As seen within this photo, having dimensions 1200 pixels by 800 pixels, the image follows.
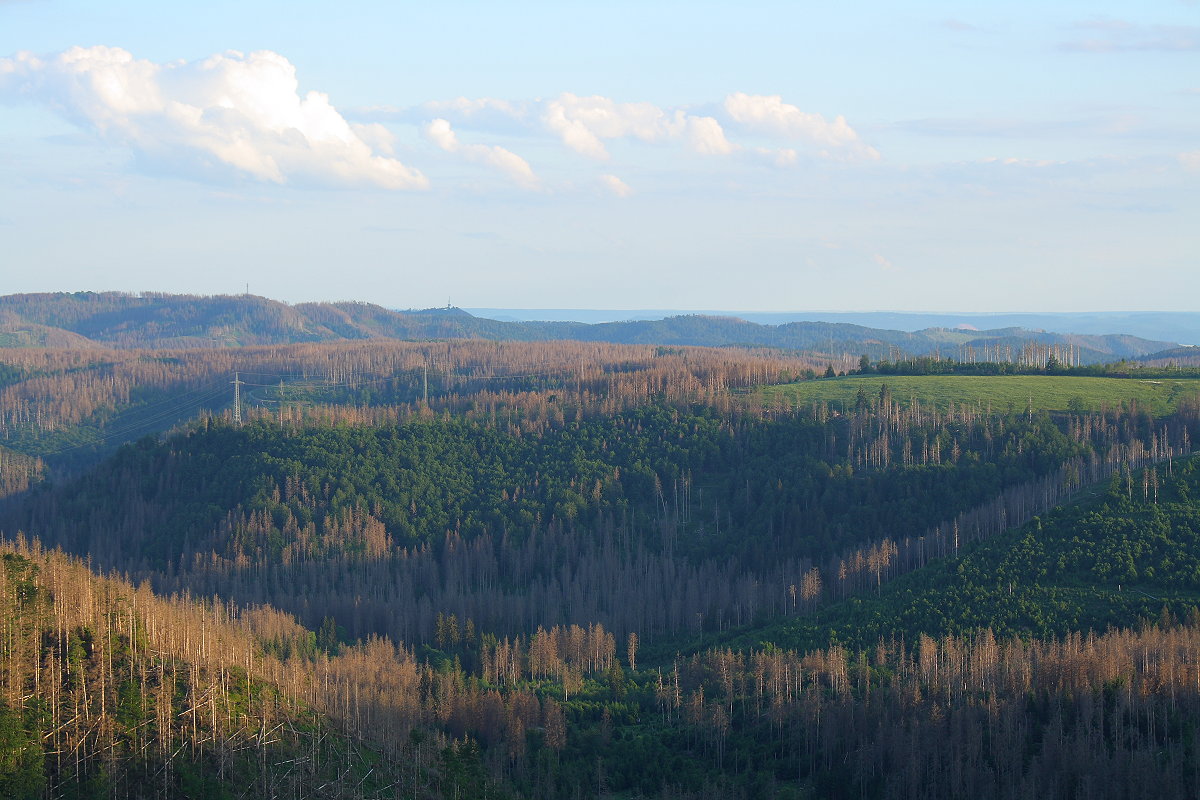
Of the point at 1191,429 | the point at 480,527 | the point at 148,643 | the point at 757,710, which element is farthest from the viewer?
the point at 480,527

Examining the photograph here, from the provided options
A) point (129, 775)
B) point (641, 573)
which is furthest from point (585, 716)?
point (641, 573)

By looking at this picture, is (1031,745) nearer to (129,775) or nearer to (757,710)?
(757,710)

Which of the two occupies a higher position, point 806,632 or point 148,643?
point 148,643

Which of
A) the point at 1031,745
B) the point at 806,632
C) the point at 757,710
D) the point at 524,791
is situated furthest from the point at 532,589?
the point at 1031,745

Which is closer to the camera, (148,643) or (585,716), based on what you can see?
(148,643)

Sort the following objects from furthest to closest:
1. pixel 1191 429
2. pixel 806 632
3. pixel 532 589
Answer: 1. pixel 1191 429
2. pixel 532 589
3. pixel 806 632

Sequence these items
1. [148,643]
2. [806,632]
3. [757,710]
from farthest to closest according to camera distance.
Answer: [806,632], [757,710], [148,643]

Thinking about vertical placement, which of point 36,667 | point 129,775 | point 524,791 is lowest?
point 524,791

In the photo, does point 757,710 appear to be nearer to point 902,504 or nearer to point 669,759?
point 669,759

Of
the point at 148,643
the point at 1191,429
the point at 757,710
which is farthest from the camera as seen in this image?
the point at 1191,429
